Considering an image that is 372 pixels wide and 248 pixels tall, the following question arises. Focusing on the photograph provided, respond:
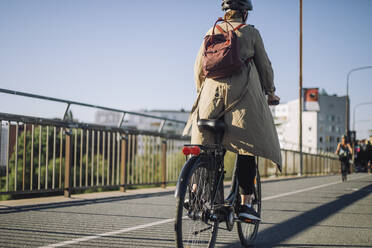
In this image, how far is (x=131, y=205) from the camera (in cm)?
649

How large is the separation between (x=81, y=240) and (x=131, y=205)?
8.90 ft

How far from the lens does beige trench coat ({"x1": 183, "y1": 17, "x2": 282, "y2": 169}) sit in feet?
10.6

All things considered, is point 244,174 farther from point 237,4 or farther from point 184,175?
point 237,4

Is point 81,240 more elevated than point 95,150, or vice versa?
point 95,150

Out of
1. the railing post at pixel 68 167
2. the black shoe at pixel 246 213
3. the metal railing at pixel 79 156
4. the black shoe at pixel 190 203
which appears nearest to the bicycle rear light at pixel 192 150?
the black shoe at pixel 190 203

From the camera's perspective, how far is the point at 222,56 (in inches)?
126

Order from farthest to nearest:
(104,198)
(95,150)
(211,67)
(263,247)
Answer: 1. (95,150)
2. (104,198)
3. (263,247)
4. (211,67)

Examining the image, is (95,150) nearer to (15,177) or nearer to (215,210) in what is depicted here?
(15,177)

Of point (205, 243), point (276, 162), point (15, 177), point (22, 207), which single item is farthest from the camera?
point (15, 177)

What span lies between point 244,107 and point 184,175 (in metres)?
0.86

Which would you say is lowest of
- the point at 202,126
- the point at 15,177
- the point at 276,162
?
the point at 15,177

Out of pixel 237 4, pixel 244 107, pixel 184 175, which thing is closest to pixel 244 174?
pixel 244 107

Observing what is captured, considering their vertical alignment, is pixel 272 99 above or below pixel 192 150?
above

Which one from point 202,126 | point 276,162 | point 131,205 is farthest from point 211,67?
point 131,205
